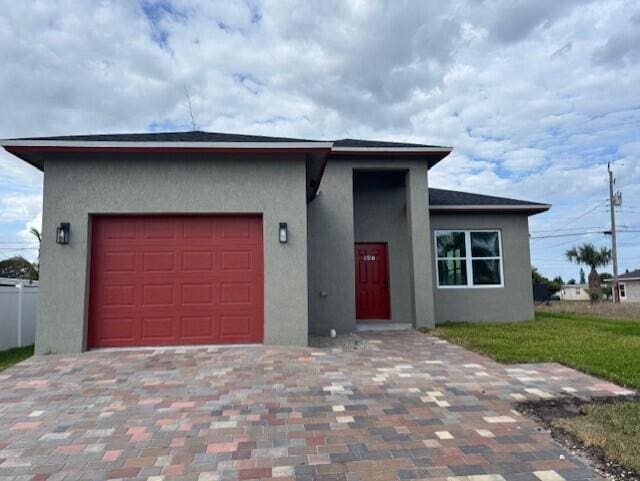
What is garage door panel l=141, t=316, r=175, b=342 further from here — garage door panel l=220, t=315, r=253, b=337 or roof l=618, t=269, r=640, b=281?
roof l=618, t=269, r=640, b=281

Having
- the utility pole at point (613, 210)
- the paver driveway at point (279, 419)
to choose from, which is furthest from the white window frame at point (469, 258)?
the utility pole at point (613, 210)

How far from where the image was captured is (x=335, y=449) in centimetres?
321

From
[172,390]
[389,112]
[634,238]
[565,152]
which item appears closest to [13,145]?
[172,390]

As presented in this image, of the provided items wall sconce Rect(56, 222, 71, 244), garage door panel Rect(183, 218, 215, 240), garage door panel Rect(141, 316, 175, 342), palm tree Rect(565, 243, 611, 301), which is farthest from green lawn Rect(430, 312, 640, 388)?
palm tree Rect(565, 243, 611, 301)

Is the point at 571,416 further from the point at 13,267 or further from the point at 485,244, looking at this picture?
the point at 13,267

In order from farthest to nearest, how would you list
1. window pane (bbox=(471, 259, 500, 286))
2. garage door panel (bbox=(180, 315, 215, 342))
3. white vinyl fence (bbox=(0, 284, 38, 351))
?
window pane (bbox=(471, 259, 500, 286)) < white vinyl fence (bbox=(0, 284, 38, 351)) < garage door panel (bbox=(180, 315, 215, 342))

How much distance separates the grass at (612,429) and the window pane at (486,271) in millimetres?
7516

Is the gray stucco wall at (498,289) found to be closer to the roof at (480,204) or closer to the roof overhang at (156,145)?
the roof at (480,204)

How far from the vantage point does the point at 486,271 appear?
11656 mm

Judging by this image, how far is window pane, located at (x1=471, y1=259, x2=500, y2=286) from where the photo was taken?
11.6m

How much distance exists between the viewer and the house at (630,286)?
38.4m

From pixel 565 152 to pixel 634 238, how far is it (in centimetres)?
2421

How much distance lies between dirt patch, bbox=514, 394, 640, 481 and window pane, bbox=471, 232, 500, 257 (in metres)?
7.35

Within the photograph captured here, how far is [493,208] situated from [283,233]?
6798 millimetres
